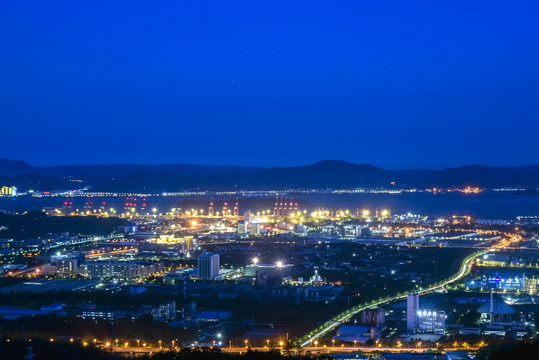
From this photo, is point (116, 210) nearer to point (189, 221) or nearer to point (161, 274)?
point (189, 221)

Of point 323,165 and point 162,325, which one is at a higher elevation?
point 323,165

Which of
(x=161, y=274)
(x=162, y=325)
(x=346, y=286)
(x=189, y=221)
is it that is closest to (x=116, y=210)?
(x=189, y=221)

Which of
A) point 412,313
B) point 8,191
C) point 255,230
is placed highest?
point 8,191

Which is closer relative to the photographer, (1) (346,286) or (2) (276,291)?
(2) (276,291)

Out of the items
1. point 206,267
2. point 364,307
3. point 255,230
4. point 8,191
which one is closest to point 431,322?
point 364,307

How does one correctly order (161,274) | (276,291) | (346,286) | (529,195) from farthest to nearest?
(529,195) → (161,274) → (346,286) → (276,291)

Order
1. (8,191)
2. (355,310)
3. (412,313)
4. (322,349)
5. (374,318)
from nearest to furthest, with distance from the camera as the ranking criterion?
(322,349) < (412,313) < (374,318) < (355,310) < (8,191)

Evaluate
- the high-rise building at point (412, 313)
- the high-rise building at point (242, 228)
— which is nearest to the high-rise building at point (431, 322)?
the high-rise building at point (412, 313)

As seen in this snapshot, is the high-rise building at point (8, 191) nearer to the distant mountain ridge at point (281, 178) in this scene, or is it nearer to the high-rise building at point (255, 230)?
the distant mountain ridge at point (281, 178)

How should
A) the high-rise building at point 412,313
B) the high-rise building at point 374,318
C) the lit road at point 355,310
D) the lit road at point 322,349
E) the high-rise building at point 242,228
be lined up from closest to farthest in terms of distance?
the lit road at point 322,349 → the lit road at point 355,310 → the high-rise building at point 412,313 → the high-rise building at point 374,318 → the high-rise building at point 242,228

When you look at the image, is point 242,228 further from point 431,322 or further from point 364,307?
point 431,322

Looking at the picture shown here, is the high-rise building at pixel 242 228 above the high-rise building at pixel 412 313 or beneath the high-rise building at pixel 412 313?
above
